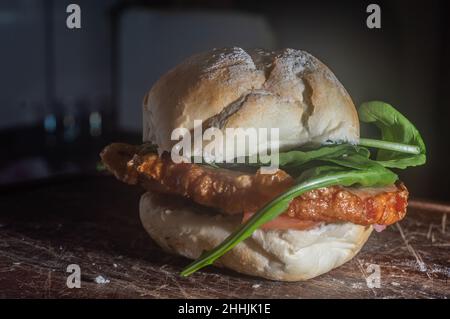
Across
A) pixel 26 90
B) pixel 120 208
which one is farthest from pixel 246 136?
pixel 26 90

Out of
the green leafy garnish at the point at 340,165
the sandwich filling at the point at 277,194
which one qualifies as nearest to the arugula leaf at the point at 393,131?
the green leafy garnish at the point at 340,165

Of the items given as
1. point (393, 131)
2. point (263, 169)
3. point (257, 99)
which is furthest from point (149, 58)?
point (263, 169)

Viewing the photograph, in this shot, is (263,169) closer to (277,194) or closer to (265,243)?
(277,194)

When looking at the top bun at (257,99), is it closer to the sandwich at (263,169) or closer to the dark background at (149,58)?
the sandwich at (263,169)

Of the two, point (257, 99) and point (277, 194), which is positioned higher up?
point (257, 99)

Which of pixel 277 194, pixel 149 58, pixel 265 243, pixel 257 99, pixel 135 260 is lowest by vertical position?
pixel 135 260

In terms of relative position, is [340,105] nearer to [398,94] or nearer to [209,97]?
[209,97]

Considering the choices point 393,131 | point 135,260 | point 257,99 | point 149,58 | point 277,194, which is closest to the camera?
point 277,194
